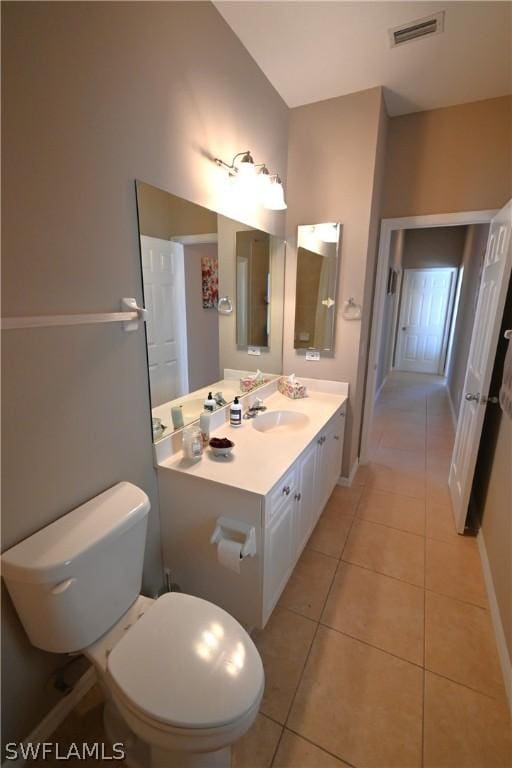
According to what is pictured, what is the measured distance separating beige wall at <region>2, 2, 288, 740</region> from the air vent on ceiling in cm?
93

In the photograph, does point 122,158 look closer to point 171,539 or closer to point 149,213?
point 149,213

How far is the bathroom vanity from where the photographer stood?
136cm

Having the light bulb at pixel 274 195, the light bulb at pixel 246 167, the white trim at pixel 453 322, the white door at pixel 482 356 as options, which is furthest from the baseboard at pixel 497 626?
the white trim at pixel 453 322

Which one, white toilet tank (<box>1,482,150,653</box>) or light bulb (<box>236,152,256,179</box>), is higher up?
light bulb (<box>236,152,256,179</box>)

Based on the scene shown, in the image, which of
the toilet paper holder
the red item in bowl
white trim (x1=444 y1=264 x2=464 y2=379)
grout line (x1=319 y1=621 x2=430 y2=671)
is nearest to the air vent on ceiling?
the red item in bowl

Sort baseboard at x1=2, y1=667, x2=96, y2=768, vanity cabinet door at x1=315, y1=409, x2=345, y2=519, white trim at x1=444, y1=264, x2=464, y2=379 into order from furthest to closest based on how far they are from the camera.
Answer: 1. white trim at x1=444, y1=264, x2=464, y2=379
2. vanity cabinet door at x1=315, y1=409, x2=345, y2=519
3. baseboard at x1=2, y1=667, x2=96, y2=768

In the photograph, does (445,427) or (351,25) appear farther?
(445,427)

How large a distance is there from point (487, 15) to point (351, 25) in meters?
0.62

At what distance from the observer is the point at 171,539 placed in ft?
5.16

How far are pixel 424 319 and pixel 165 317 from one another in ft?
21.3

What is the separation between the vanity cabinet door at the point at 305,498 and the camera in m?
1.73

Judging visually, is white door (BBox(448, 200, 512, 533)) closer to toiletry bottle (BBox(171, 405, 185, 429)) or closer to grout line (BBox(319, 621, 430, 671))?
grout line (BBox(319, 621, 430, 671))

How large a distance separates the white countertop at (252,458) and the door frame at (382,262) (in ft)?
3.09

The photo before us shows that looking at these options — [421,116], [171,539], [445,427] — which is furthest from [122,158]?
[445,427]
